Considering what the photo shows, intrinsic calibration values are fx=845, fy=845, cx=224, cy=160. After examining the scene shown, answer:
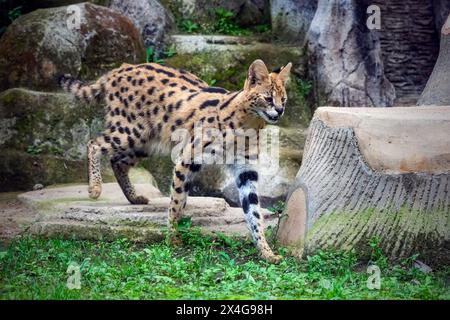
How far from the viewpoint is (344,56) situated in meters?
13.9

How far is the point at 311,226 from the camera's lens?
337 inches

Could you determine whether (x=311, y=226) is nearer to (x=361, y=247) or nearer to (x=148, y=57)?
(x=361, y=247)

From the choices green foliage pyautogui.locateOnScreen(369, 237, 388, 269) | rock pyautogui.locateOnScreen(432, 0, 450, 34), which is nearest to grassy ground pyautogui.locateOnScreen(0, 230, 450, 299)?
green foliage pyautogui.locateOnScreen(369, 237, 388, 269)

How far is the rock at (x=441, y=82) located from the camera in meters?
11.1

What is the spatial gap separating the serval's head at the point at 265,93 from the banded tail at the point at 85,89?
2473 mm

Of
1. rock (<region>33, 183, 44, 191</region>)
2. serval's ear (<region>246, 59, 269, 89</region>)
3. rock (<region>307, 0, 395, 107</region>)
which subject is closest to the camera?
serval's ear (<region>246, 59, 269, 89</region>)

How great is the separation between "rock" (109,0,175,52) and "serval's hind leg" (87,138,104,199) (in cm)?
414

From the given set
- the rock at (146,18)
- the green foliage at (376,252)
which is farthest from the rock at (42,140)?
the green foliage at (376,252)

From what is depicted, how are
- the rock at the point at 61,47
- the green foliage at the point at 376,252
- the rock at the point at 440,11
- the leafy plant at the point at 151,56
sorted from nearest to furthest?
the green foliage at the point at 376,252
the rock at the point at 61,47
the leafy plant at the point at 151,56
the rock at the point at 440,11

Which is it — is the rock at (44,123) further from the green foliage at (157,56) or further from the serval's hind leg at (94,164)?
the serval's hind leg at (94,164)

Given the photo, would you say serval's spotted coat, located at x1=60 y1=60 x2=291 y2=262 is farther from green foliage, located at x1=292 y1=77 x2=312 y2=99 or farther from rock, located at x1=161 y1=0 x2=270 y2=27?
rock, located at x1=161 y1=0 x2=270 y2=27

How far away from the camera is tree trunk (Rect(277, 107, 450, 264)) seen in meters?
8.22

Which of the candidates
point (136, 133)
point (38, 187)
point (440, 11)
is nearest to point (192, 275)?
point (136, 133)
